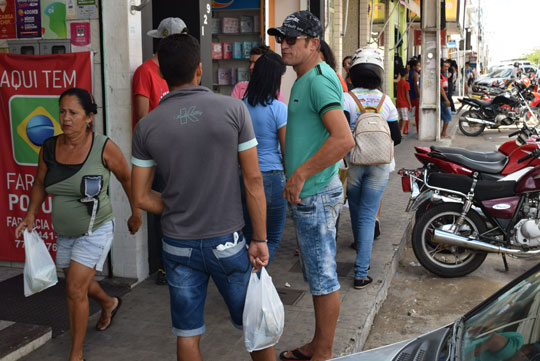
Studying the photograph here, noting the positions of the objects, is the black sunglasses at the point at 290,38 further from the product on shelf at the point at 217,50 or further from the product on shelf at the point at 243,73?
the product on shelf at the point at 217,50

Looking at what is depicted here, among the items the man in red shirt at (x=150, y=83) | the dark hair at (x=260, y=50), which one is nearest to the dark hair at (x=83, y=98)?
the man in red shirt at (x=150, y=83)

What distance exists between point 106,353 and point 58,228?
2.83 feet

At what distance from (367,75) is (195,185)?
2638 mm

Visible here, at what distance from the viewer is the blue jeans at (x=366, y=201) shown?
498cm

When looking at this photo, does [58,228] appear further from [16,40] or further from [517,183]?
[517,183]

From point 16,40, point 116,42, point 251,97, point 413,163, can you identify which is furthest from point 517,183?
point 413,163

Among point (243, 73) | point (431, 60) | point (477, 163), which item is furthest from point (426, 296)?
point (431, 60)

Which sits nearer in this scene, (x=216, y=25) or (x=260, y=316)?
(x=260, y=316)

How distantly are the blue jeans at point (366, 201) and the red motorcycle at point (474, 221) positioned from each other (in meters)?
0.98

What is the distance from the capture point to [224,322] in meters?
4.39

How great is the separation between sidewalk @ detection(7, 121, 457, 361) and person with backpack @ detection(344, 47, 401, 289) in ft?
1.31

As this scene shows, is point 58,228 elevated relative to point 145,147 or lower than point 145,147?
lower

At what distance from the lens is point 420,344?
2.33 metres

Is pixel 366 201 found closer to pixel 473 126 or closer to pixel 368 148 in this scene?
pixel 368 148
